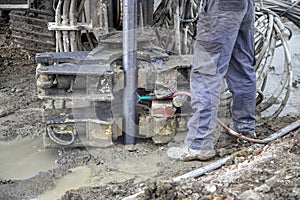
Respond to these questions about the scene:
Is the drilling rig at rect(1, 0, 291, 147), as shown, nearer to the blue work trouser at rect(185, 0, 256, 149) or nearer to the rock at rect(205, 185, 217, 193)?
the blue work trouser at rect(185, 0, 256, 149)

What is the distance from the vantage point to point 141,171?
→ 377 centimetres

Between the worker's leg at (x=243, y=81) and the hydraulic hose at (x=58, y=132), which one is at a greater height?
the worker's leg at (x=243, y=81)

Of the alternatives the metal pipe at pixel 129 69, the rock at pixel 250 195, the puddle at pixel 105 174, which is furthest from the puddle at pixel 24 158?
the rock at pixel 250 195

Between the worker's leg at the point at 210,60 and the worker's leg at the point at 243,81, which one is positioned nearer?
the worker's leg at the point at 210,60

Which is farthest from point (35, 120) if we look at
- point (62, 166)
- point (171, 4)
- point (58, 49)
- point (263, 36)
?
point (263, 36)

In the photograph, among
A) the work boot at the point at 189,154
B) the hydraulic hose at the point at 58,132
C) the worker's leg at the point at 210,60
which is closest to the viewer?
the worker's leg at the point at 210,60

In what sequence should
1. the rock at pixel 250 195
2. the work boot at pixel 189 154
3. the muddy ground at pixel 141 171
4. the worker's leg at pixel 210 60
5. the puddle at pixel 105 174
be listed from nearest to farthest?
the rock at pixel 250 195, the muddy ground at pixel 141 171, the puddle at pixel 105 174, the worker's leg at pixel 210 60, the work boot at pixel 189 154

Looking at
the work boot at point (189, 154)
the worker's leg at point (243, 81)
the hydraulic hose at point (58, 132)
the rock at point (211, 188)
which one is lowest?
the work boot at point (189, 154)

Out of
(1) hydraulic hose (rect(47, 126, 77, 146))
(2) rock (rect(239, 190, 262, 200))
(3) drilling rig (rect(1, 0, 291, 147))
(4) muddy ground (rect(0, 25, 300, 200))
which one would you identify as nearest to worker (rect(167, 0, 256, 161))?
(4) muddy ground (rect(0, 25, 300, 200))

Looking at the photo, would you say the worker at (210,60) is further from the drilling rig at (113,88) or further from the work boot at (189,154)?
the drilling rig at (113,88)

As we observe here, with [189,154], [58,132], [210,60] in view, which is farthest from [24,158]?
[210,60]

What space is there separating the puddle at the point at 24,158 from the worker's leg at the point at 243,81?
4.83ft

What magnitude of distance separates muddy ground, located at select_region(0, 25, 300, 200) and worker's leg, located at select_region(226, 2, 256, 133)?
175mm

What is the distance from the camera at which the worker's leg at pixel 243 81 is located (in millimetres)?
4039
